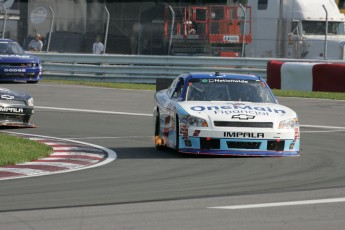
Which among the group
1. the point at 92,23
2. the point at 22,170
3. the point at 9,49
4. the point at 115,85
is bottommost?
the point at 115,85

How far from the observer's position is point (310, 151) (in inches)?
596

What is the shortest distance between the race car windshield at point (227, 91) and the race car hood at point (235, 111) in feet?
1.16

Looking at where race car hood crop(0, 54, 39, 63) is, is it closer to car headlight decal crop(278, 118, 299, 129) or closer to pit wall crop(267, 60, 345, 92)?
pit wall crop(267, 60, 345, 92)

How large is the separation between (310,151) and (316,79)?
43.6 feet

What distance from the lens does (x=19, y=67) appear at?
105 ft

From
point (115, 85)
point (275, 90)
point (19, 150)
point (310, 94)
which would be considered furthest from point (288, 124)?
point (115, 85)

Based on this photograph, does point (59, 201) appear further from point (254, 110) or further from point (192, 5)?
point (192, 5)

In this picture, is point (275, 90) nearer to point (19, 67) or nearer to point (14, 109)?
point (19, 67)

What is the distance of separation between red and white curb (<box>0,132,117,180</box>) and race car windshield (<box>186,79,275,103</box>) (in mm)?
1538

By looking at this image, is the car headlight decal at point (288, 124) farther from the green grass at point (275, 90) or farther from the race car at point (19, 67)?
the race car at point (19, 67)

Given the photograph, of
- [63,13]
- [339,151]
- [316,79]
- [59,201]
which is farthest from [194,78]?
[63,13]

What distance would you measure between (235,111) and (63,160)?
245 centimetres

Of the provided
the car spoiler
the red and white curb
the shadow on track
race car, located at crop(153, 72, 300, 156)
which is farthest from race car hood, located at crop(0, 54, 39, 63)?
race car, located at crop(153, 72, 300, 156)

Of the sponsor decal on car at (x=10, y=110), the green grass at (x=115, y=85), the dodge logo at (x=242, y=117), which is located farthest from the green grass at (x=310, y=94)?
the dodge logo at (x=242, y=117)
